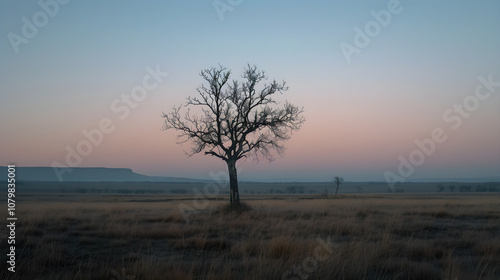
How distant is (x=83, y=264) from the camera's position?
7.13 metres

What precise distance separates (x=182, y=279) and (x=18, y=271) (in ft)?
10.2

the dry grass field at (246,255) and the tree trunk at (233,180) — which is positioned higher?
the tree trunk at (233,180)

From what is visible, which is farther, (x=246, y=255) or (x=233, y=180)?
(x=233, y=180)

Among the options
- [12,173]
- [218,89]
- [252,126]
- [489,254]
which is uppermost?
[218,89]

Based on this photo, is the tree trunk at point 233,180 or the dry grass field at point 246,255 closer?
the dry grass field at point 246,255

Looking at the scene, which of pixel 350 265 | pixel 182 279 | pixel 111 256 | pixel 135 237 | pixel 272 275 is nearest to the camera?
pixel 182 279

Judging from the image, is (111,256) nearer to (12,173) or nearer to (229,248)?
(229,248)

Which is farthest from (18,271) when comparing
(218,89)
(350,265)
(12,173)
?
(218,89)

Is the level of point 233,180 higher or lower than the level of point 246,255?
higher

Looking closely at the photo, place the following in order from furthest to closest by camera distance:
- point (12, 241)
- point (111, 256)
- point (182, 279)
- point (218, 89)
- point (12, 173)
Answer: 1. point (218, 89)
2. point (12, 173)
3. point (12, 241)
4. point (111, 256)
5. point (182, 279)

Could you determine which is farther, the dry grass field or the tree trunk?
the tree trunk

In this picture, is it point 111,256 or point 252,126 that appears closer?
point 111,256

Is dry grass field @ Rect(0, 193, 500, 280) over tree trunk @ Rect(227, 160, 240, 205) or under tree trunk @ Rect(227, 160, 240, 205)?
under

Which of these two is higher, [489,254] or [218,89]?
[218,89]
